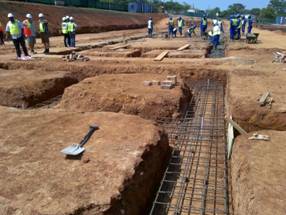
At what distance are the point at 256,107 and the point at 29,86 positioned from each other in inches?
218

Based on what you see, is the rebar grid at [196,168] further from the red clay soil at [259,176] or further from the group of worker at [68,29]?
the group of worker at [68,29]

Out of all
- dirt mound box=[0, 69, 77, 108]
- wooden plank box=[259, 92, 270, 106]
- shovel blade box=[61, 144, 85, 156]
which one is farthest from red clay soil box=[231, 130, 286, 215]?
dirt mound box=[0, 69, 77, 108]

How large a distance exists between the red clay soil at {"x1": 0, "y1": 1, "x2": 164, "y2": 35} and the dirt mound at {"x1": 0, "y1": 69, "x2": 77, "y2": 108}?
13.5 metres

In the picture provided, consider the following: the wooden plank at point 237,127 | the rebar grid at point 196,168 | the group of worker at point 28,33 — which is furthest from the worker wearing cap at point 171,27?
the wooden plank at point 237,127

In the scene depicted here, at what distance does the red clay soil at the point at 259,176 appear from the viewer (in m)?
2.74

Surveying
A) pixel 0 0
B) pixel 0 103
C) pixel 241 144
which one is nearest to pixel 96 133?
pixel 241 144

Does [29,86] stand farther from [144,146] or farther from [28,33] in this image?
[28,33]

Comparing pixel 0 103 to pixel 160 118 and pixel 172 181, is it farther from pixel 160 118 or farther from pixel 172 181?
pixel 172 181

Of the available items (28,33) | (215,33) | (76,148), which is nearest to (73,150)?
(76,148)

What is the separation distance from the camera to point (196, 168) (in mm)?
4441

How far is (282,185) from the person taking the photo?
2961 mm

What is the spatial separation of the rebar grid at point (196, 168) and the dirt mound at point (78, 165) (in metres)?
0.23

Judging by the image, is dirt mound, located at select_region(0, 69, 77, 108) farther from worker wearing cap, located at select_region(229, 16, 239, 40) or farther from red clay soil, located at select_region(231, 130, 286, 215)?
worker wearing cap, located at select_region(229, 16, 239, 40)

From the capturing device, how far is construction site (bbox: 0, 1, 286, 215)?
9.82ft
